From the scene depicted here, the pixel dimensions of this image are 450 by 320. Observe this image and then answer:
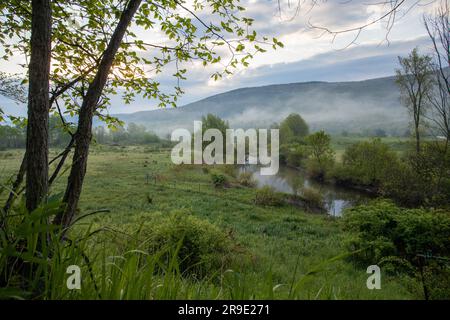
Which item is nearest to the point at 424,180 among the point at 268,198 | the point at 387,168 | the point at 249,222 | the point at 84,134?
the point at 387,168

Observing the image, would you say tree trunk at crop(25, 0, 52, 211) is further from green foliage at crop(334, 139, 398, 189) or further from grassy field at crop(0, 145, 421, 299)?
green foliage at crop(334, 139, 398, 189)

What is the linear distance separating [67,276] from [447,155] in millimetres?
29242

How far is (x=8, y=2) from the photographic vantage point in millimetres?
3572

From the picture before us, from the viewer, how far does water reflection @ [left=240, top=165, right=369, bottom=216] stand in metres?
30.0

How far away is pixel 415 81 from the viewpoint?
38.4m

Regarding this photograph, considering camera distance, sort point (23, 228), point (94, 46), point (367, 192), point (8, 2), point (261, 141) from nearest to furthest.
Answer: point (23, 228) < point (8, 2) < point (94, 46) < point (367, 192) < point (261, 141)

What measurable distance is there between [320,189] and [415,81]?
58.7ft

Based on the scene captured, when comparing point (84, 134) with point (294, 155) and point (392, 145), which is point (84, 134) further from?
point (392, 145)

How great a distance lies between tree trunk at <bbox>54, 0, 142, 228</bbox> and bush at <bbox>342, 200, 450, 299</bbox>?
32.5ft

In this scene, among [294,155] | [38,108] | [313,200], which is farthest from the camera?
[294,155]

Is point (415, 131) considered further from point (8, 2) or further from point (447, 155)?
point (8, 2)

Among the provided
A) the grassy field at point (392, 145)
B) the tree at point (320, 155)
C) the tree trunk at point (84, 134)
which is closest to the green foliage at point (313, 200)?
the grassy field at point (392, 145)

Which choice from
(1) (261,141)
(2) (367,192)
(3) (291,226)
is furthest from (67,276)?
(1) (261,141)
